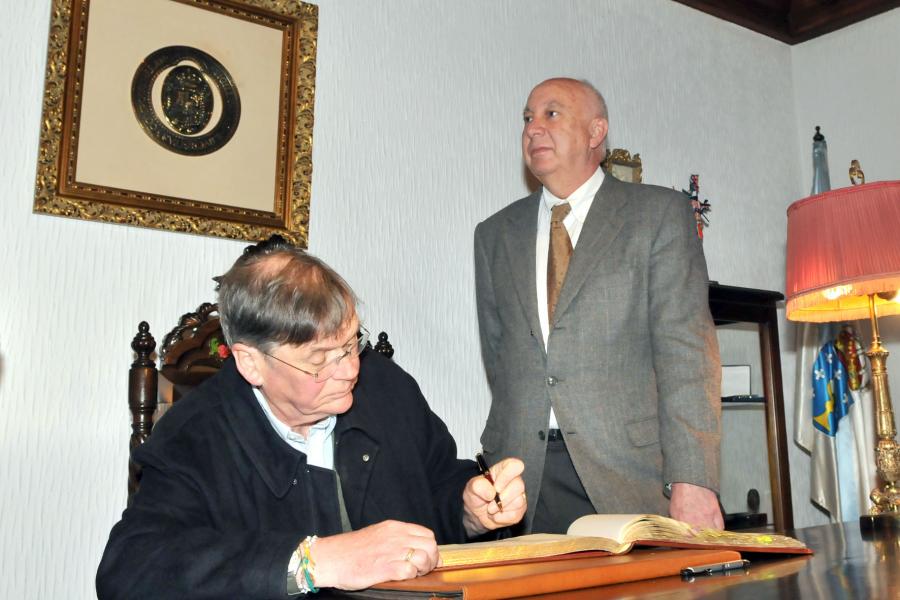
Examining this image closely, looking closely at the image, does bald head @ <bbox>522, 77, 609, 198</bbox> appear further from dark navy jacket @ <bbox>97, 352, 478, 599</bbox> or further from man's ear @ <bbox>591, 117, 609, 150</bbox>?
dark navy jacket @ <bbox>97, 352, 478, 599</bbox>

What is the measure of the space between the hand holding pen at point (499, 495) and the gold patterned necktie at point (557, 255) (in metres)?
0.96

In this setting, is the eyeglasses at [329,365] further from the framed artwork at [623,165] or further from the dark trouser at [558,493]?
the framed artwork at [623,165]

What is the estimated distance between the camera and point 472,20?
11.7ft

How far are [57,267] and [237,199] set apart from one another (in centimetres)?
58

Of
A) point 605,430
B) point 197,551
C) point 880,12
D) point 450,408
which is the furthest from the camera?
point 880,12

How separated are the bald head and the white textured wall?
67 cm

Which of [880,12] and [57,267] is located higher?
[880,12]

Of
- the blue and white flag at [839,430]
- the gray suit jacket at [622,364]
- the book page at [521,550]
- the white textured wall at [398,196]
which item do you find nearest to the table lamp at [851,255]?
the blue and white flag at [839,430]

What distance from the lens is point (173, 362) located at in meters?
2.49

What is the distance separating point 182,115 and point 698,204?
2.43m

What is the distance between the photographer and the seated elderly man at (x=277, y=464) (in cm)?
125

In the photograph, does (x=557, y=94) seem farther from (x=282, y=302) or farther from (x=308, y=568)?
(x=308, y=568)

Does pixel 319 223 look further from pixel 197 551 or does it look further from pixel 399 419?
pixel 197 551

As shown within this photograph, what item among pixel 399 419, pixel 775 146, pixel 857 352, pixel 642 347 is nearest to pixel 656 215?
pixel 642 347
